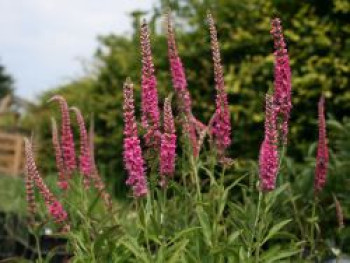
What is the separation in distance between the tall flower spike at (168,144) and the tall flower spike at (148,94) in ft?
0.17

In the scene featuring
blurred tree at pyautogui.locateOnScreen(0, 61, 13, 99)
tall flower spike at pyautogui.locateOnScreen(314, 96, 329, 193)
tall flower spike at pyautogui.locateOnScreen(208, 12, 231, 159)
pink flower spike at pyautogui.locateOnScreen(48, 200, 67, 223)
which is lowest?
pink flower spike at pyautogui.locateOnScreen(48, 200, 67, 223)

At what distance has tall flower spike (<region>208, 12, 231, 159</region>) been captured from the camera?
3.06 metres

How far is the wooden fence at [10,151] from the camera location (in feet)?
59.4

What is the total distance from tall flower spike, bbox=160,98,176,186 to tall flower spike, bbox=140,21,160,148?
2.1 inches

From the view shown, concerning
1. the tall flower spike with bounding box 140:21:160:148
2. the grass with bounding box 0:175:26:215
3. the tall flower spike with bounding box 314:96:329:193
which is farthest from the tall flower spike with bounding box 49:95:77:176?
the grass with bounding box 0:175:26:215

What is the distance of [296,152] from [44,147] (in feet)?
23.1

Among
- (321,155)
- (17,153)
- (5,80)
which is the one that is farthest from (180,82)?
(5,80)

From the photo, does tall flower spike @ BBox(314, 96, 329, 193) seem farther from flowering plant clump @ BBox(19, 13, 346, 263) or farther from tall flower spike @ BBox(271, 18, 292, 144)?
tall flower spike @ BBox(271, 18, 292, 144)

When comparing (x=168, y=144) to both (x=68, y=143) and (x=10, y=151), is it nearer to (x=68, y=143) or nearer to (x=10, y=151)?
(x=68, y=143)

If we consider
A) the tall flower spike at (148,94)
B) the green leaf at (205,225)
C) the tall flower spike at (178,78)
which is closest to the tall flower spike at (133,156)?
the tall flower spike at (148,94)

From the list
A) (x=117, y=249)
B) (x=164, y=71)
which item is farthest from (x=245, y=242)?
(x=164, y=71)

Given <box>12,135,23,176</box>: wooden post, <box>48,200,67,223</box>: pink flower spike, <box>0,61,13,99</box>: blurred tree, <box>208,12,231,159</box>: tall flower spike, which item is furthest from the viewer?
<box>0,61,13,99</box>: blurred tree

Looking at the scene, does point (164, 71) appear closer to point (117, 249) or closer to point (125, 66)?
point (125, 66)

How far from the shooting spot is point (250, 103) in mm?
7512
